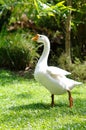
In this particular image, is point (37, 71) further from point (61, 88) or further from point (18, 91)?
point (18, 91)

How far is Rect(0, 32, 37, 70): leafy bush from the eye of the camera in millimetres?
13195

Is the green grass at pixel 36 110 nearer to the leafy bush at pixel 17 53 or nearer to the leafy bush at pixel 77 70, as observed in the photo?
the leafy bush at pixel 77 70

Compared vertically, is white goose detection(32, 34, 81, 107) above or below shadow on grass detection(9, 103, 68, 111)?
above

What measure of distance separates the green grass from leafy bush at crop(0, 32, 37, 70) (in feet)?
10.2

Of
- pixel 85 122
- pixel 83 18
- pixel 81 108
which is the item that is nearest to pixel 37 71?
pixel 81 108

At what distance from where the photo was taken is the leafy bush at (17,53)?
43.3 ft

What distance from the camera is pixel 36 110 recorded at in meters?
7.02

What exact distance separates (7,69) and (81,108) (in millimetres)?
6160

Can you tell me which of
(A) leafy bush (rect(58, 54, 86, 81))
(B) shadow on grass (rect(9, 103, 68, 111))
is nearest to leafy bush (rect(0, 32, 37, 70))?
(A) leafy bush (rect(58, 54, 86, 81))

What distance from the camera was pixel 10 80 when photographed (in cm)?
1095

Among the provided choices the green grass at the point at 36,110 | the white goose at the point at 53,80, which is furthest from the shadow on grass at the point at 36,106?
the white goose at the point at 53,80

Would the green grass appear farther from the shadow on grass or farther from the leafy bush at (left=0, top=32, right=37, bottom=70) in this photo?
the leafy bush at (left=0, top=32, right=37, bottom=70)

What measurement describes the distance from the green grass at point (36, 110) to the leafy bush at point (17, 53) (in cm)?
312

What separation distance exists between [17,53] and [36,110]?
253 inches
